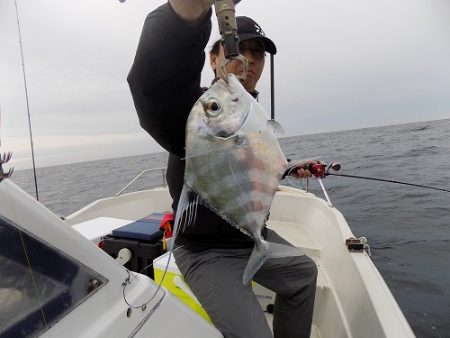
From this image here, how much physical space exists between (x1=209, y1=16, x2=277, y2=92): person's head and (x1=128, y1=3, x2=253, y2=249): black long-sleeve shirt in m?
0.61

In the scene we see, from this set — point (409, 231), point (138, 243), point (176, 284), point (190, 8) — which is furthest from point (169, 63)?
point (409, 231)

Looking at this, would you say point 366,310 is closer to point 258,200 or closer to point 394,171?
point 258,200

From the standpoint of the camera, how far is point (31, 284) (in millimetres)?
1093

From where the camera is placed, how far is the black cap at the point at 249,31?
6.72 feet

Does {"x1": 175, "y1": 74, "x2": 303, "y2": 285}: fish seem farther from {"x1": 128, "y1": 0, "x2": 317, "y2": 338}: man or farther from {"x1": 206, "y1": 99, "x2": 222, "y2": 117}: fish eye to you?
{"x1": 128, "y1": 0, "x2": 317, "y2": 338}: man

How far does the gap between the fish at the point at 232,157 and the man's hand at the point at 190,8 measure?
1.01 feet

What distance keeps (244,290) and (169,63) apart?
1.29m

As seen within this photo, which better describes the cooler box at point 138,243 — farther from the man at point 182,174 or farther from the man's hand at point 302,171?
the man's hand at point 302,171

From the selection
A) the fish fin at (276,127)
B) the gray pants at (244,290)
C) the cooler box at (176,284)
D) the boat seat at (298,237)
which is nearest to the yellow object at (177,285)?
the cooler box at (176,284)

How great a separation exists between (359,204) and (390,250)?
3683 millimetres

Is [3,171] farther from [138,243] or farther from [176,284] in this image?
[138,243]

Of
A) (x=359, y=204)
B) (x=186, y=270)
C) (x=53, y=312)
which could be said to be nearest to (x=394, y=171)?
(x=359, y=204)

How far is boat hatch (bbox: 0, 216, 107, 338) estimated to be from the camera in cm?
102

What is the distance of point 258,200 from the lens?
1.36 metres
